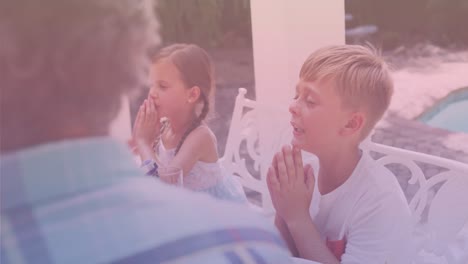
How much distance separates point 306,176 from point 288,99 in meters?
0.57

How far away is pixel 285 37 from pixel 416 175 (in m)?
0.43

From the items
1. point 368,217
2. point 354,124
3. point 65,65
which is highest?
point 65,65

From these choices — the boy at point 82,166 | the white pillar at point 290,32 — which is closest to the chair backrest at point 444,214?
the white pillar at point 290,32

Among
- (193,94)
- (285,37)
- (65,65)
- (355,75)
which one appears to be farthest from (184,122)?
(65,65)

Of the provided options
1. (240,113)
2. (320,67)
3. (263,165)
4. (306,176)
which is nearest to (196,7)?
(240,113)

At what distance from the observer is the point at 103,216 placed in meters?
0.45

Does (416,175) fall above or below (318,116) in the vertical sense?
below

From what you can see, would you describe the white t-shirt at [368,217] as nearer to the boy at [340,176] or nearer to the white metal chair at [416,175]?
the boy at [340,176]

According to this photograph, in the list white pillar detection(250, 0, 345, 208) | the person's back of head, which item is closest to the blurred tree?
white pillar detection(250, 0, 345, 208)

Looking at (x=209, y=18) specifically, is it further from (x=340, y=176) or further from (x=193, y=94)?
(x=340, y=176)

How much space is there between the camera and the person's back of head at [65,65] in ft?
1.45

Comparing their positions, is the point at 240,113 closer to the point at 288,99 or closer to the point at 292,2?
the point at 288,99

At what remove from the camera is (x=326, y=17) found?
1.49 meters

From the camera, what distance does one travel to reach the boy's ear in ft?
3.93
